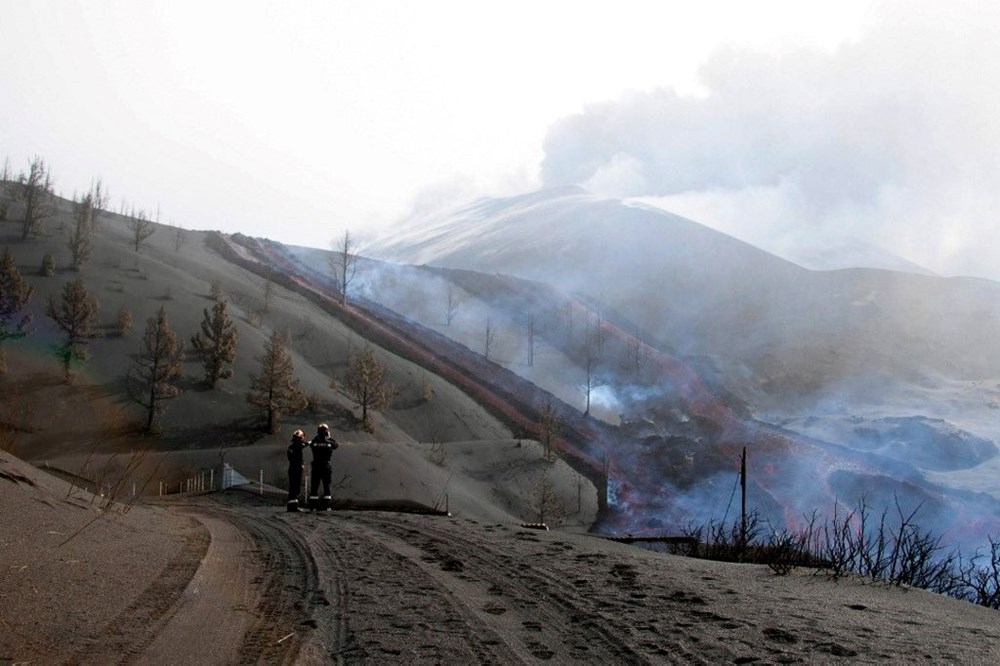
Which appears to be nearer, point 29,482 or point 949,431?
point 29,482

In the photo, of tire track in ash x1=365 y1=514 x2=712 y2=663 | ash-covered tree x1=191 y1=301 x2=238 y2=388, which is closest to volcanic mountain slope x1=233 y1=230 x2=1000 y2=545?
ash-covered tree x1=191 y1=301 x2=238 y2=388

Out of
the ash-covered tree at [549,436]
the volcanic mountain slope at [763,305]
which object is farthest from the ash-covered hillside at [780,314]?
the ash-covered tree at [549,436]

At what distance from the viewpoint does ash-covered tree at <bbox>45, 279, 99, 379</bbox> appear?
5691cm

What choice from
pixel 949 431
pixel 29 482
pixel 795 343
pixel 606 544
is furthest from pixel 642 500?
pixel 795 343

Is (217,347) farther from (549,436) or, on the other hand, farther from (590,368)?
(590,368)

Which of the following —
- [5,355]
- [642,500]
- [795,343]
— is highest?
[795,343]

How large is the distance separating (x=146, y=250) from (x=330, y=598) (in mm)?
89959

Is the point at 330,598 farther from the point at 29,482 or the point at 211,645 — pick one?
the point at 29,482

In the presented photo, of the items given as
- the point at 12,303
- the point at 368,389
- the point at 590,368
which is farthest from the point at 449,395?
the point at 12,303

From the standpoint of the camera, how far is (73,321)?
5778cm

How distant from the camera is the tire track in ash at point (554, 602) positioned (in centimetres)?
566

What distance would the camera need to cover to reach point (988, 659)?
521 centimetres

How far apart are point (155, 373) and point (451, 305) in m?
57.2

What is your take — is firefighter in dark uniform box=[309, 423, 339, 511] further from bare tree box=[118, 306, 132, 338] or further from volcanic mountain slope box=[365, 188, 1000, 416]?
volcanic mountain slope box=[365, 188, 1000, 416]
